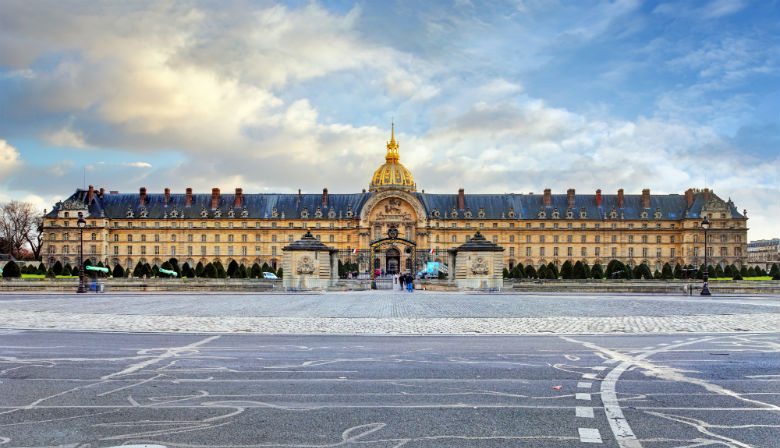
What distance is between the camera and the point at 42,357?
39.4 ft

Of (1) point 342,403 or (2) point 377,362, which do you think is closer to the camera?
(1) point 342,403

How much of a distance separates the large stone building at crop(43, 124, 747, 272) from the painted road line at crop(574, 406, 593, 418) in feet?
309

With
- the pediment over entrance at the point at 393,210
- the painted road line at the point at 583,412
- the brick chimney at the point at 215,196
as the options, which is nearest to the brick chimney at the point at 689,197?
the pediment over entrance at the point at 393,210

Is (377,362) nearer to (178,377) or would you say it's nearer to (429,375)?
(429,375)

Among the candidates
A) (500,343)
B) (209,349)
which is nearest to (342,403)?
(209,349)

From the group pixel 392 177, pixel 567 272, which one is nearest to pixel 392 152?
pixel 392 177

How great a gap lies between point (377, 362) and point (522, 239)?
99248mm

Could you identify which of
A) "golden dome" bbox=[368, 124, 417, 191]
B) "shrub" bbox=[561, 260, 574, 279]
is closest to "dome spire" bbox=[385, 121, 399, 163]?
"golden dome" bbox=[368, 124, 417, 191]

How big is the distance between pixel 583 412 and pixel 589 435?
0.98 meters

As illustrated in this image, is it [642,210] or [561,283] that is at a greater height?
[642,210]

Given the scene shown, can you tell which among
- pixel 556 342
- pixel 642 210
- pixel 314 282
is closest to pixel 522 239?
pixel 642 210

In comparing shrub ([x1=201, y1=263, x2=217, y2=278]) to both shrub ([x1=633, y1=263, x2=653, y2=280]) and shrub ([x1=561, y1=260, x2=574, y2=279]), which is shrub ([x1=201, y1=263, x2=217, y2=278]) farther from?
shrub ([x1=633, y1=263, x2=653, y2=280])

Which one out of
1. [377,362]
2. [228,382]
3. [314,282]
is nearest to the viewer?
[228,382]

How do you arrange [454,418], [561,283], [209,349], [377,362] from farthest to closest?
1. [561,283]
2. [209,349]
3. [377,362]
4. [454,418]
